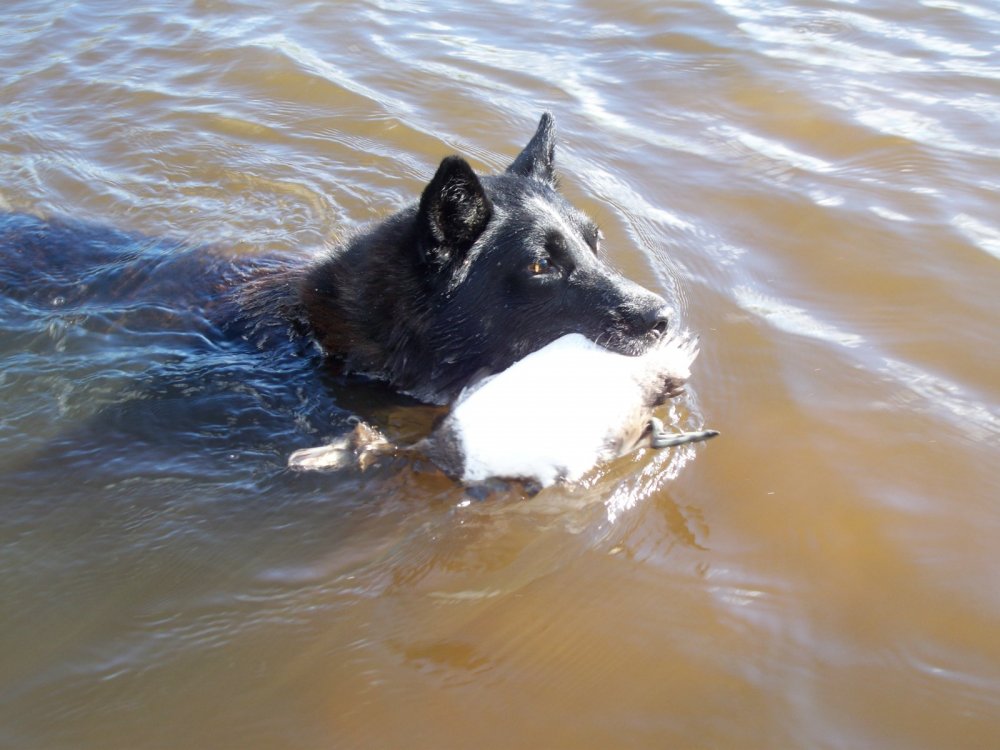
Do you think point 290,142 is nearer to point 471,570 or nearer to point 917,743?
point 471,570

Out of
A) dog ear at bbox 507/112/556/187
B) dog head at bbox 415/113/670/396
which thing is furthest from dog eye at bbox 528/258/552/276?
dog ear at bbox 507/112/556/187

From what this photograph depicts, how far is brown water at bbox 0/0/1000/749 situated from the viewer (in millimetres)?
2721

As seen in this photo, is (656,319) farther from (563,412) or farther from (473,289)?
(473,289)

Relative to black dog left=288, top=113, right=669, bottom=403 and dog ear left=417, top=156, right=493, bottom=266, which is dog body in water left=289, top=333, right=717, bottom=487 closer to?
black dog left=288, top=113, right=669, bottom=403

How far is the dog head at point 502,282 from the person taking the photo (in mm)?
3721

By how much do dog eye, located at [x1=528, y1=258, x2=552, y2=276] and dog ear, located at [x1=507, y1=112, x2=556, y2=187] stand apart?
0.76m

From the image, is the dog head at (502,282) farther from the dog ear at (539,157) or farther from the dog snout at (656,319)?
the dog ear at (539,157)

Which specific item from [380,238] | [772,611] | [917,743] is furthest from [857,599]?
[380,238]

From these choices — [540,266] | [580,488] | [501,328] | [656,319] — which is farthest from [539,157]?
[580,488]

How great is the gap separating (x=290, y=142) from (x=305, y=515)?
448 centimetres

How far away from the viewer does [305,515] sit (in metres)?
3.61

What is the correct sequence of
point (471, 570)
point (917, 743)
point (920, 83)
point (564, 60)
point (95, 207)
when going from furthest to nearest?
point (564, 60), point (920, 83), point (95, 207), point (471, 570), point (917, 743)

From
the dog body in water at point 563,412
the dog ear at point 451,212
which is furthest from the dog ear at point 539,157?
the dog body in water at point 563,412

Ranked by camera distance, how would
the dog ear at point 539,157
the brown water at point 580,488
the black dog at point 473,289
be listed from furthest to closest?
the dog ear at point 539,157 < the black dog at point 473,289 < the brown water at point 580,488
